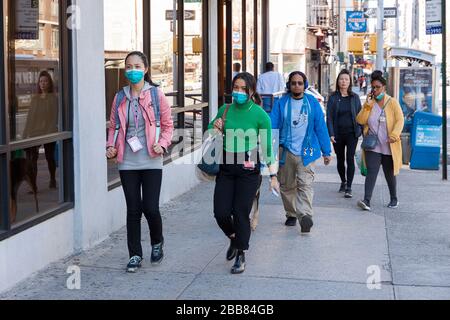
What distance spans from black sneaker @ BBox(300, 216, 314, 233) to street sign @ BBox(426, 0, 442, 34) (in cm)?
619

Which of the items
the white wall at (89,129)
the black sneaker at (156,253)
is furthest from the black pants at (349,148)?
the black sneaker at (156,253)

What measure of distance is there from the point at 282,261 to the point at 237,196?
92 centimetres

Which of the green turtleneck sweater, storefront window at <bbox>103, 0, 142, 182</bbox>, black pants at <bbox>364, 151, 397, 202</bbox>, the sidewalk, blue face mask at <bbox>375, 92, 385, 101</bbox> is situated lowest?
the sidewalk

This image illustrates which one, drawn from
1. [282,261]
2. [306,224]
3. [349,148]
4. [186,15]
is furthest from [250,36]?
[282,261]

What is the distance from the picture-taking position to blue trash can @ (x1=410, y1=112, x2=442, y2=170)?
46.4 feet

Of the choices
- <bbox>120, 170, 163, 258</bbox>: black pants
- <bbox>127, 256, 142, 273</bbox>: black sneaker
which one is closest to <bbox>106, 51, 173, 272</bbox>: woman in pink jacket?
<bbox>120, 170, 163, 258</bbox>: black pants

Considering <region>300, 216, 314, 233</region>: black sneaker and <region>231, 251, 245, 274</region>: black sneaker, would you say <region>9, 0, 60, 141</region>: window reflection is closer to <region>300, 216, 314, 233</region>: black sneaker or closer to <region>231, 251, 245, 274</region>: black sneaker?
<region>231, 251, 245, 274</region>: black sneaker

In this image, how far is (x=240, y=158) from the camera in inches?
263

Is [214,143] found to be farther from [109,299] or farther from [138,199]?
[109,299]

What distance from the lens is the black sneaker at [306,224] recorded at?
827cm

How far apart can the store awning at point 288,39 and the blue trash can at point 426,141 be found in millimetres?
19942

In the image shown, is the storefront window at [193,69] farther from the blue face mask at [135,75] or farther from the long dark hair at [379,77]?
the blue face mask at [135,75]

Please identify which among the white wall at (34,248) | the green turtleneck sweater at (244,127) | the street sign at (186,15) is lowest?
the white wall at (34,248)

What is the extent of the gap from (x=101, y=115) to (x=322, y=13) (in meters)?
37.8
